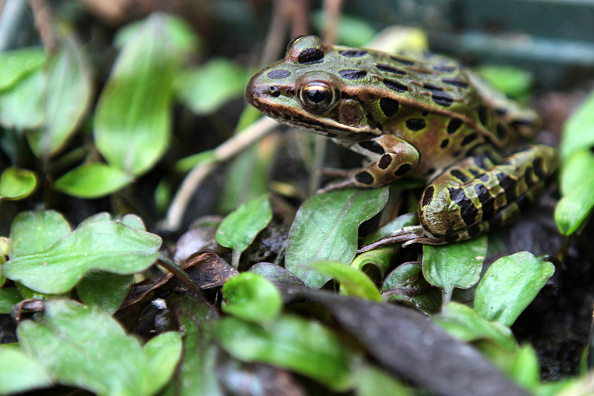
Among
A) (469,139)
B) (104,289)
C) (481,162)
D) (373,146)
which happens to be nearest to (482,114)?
(469,139)

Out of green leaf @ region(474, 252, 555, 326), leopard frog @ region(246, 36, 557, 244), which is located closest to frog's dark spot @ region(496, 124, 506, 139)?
leopard frog @ region(246, 36, 557, 244)

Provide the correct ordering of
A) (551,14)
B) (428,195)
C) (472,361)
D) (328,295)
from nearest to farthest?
(472,361), (328,295), (428,195), (551,14)

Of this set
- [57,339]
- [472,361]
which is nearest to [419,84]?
[472,361]

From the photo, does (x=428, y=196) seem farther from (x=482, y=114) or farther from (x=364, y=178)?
(x=482, y=114)

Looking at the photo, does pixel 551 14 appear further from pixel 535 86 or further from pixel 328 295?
pixel 328 295

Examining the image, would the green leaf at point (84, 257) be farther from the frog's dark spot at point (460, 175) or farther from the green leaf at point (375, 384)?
the frog's dark spot at point (460, 175)

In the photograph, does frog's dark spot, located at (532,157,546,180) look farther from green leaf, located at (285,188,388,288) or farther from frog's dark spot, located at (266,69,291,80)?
frog's dark spot, located at (266,69,291,80)
